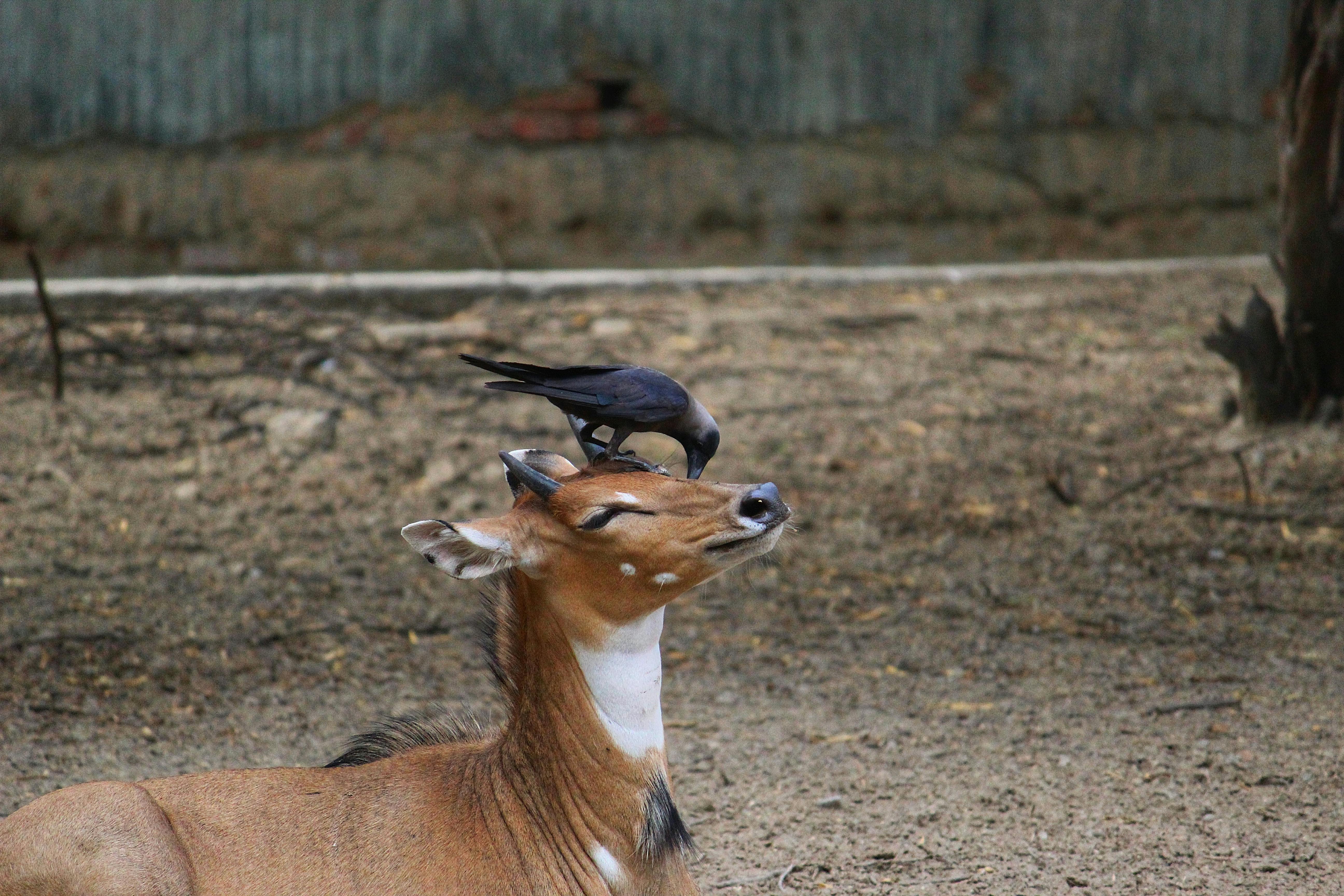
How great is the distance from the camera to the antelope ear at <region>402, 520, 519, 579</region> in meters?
Result: 2.72

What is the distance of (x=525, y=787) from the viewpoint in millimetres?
3002

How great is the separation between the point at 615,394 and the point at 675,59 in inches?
208

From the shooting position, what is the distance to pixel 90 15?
721 centimetres

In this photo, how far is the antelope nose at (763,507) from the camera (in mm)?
2805

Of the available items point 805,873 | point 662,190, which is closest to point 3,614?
point 805,873

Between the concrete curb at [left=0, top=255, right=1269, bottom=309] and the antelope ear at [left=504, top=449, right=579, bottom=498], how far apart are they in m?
4.25

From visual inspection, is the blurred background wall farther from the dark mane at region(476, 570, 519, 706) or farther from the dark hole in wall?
the dark mane at region(476, 570, 519, 706)

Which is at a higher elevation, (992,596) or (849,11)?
(849,11)

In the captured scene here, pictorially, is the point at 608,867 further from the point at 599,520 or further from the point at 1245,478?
the point at 1245,478

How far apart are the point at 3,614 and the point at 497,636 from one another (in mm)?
2743

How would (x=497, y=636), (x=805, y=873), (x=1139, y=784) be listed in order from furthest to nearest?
(x=1139, y=784)
(x=805, y=873)
(x=497, y=636)

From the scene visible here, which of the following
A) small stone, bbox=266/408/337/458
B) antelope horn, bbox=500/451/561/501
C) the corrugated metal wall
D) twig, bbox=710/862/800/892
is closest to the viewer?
antelope horn, bbox=500/451/561/501

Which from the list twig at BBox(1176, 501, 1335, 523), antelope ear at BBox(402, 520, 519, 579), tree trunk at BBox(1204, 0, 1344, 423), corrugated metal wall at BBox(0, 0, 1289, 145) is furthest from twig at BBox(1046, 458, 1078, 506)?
antelope ear at BBox(402, 520, 519, 579)

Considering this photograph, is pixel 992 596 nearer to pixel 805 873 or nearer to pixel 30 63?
pixel 805 873
